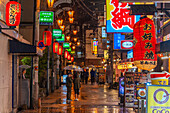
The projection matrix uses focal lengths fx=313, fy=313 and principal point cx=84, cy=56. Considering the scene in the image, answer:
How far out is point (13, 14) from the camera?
40.2 feet

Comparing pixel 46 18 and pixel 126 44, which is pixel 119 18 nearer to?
pixel 46 18

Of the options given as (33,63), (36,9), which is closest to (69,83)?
(33,63)

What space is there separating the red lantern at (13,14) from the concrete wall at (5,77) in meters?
1.27

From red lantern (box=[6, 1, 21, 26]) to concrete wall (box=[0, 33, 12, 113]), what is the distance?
1266 millimetres

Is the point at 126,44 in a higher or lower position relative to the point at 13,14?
lower

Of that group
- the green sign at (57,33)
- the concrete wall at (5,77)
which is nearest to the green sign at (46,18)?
the green sign at (57,33)

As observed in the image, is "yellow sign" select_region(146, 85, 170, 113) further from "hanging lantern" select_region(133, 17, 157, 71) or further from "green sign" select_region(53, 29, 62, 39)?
"green sign" select_region(53, 29, 62, 39)

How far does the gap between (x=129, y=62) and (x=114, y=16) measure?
9.71 metres

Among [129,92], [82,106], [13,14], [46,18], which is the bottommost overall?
[82,106]

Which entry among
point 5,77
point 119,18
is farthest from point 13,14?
point 119,18

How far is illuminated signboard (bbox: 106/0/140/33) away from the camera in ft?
68.4

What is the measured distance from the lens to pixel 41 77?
113ft

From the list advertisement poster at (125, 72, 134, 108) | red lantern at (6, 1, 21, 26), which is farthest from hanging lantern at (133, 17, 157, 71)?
red lantern at (6, 1, 21, 26)

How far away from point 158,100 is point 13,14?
261 inches
